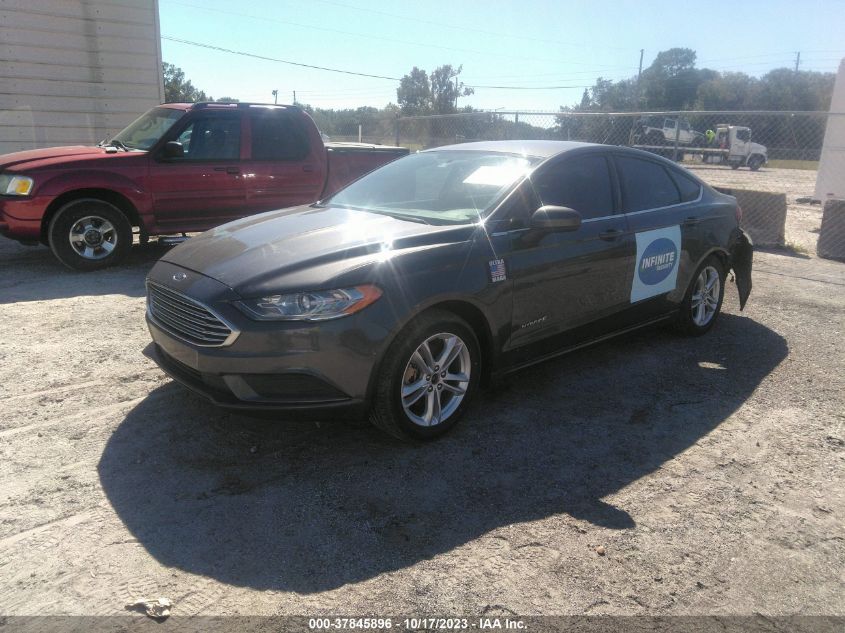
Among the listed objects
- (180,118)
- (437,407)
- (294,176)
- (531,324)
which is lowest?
(437,407)

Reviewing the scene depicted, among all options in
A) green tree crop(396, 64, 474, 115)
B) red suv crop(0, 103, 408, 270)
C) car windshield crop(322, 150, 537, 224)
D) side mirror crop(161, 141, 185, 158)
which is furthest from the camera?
green tree crop(396, 64, 474, 115)

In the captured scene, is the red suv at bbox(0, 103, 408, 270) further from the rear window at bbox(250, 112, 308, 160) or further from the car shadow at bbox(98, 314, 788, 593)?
the car shadow at bbox(98, 314, 788, 593)

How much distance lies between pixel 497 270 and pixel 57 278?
5418 millimetres

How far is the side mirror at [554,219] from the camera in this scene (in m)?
3.78

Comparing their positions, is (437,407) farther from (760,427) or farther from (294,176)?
(294,176)

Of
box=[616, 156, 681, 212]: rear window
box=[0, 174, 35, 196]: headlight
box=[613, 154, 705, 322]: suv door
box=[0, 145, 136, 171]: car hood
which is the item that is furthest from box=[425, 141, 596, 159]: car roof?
box=[0, 174, 35, 196]: headlight

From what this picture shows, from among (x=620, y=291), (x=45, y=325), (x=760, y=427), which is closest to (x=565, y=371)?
(x=620, y=291)

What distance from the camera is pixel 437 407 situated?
141 inches

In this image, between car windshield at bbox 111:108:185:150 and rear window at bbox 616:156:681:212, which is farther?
car windshield at bbox 111:108:185:150

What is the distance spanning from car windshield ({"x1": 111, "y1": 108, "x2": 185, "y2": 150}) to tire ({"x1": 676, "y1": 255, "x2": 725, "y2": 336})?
6.00m

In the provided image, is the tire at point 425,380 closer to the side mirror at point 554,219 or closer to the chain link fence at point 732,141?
the side mirror at point 554,219

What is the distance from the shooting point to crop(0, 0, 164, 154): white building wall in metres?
11.5

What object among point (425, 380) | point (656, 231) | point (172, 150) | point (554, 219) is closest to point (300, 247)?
point (425, 380)

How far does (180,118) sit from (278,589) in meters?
6.59
